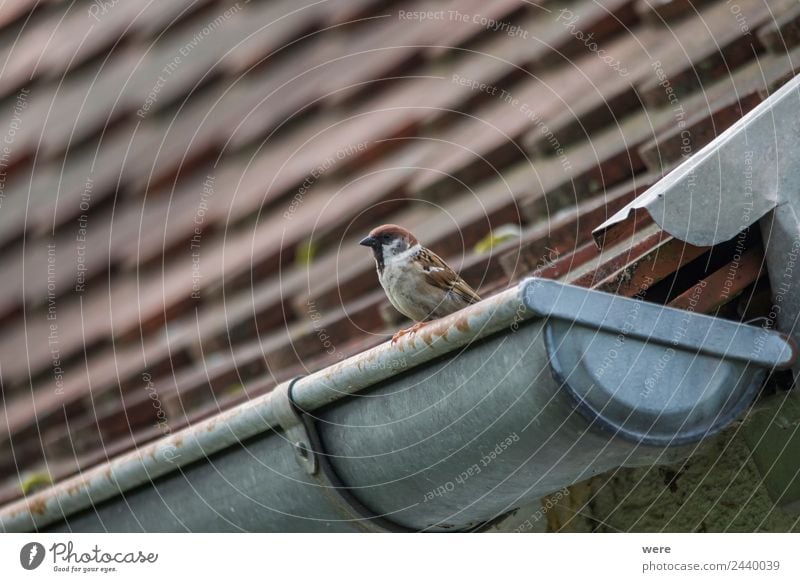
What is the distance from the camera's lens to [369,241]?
2734 mm

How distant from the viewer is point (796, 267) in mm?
1778

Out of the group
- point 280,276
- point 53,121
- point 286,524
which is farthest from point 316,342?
point 53,121

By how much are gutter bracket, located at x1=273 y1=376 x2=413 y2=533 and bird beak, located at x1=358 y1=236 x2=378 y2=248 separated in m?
0.83

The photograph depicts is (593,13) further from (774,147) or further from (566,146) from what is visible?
(774,147)

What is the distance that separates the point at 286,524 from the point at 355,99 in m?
1.21

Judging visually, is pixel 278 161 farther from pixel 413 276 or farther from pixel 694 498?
pixel 694 498

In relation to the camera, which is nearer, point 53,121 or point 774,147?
point 774,147

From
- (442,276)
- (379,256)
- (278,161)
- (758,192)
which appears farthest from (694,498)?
(278,161)

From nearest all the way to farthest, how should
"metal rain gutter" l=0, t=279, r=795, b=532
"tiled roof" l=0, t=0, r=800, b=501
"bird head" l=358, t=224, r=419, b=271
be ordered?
"metal rain gutter" l=0, t=279, r=795, b=532 → "tiled roof" l=0, t=0, r=800, b=501 → "bird head" l=358, t=224, r=419, b=271

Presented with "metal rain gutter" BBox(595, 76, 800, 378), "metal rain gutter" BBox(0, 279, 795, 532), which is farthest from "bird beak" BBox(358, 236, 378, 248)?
"metal rain gutter" BBox(595, 76, 800, 378)

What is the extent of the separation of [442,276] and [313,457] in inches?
35.7

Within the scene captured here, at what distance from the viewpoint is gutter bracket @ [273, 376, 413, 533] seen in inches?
75.6

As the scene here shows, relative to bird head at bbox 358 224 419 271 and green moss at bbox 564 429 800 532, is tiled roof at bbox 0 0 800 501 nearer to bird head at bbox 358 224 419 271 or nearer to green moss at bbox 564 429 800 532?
bird head at bbox 358 224 419 271

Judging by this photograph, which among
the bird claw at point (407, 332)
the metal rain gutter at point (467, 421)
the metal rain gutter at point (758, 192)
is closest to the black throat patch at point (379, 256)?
the bird claw at point (407, 332)
